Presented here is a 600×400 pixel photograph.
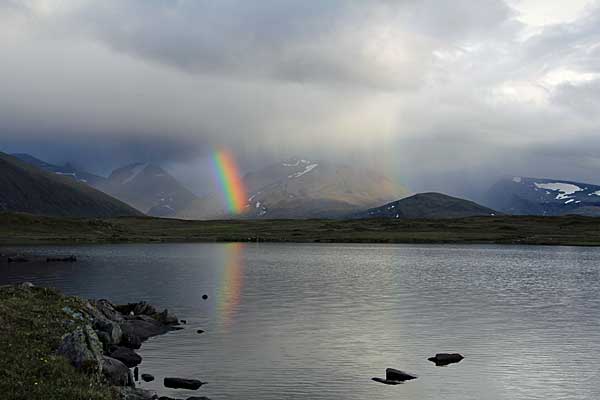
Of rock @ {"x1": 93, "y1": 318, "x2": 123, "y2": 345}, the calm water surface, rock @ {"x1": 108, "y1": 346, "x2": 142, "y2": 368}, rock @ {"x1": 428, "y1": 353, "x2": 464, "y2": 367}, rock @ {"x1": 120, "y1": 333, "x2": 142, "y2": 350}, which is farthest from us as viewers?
rock @ {"x1": 120, "y1": 333, "x2": 142, "y2": 350}

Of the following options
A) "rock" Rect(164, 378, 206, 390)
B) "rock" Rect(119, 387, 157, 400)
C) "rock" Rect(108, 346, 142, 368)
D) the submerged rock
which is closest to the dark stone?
"rock" Rect(164, 378, 206, 390)

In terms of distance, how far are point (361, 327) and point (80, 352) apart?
Result: 32847 millimetres

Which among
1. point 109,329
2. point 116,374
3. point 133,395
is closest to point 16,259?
point 109,329

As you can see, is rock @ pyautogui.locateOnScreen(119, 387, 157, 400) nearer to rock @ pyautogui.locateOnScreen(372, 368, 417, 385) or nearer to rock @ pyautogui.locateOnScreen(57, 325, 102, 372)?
rock @ pyautogui.locateOnScreen(57, 325, 102, 372)

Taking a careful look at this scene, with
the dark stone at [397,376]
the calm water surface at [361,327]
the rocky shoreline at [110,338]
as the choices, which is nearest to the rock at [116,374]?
the rocky shoreline at [110,338]

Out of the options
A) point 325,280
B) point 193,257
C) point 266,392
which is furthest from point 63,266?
point 266,392

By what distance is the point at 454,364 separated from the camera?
45062mm

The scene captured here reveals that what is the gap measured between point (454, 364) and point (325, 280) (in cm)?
6069

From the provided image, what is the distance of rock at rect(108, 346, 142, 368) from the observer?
146ft

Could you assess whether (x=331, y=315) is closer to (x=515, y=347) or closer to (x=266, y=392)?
(x=515, y=347)

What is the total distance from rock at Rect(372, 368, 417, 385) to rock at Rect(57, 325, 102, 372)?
1826 cm

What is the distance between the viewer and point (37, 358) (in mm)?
30859

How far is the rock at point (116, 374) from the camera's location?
34.7 metres

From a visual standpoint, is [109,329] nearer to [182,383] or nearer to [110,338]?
[110,338]
